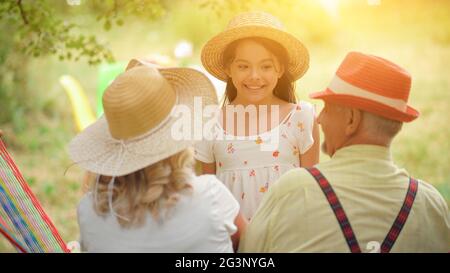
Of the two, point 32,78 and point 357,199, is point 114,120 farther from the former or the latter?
point 32,78

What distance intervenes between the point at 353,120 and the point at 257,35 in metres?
0.77

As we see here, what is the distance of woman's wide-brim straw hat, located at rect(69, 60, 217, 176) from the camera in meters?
1.70

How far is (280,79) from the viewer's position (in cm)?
260

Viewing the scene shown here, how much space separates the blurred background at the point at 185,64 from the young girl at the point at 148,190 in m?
2.94

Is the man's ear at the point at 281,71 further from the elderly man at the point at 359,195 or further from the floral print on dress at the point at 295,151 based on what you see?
the elderly man at the point at 359,195

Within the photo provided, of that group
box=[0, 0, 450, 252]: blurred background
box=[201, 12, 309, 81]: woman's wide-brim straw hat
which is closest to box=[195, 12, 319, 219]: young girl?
box=[201, 12, 309, 81]: woman's wide-brim straw hat

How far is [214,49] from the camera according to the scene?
2.57 meters

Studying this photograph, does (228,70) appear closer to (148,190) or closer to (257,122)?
(257,122)

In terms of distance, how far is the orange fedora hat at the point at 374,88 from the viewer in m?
1.77

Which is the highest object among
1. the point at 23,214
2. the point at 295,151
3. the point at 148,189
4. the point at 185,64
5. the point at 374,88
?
the point at 374,88

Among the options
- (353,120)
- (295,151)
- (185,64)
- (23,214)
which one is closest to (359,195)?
(353,120)

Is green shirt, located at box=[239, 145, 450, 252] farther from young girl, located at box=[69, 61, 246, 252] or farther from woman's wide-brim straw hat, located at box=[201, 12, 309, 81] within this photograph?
woman's wide-brim straw hat, located at box=[201, 12, 309, 81]

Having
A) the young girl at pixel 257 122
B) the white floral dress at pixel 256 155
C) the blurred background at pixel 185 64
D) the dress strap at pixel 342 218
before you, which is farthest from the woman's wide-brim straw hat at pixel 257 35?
the blurred background at pixel 185 64
